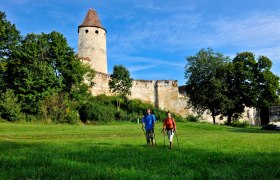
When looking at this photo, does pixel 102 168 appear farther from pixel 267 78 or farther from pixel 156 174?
pixel 267 78

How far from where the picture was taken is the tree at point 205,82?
47.4m

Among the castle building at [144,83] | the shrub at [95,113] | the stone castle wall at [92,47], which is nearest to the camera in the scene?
the shrub at [95,113]

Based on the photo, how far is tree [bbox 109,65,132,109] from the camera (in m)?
46.5

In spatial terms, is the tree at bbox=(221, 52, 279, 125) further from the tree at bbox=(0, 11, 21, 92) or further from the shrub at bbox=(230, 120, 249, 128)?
the tree at bbox=(0, 11, 21, 92)

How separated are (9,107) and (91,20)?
28532 mm

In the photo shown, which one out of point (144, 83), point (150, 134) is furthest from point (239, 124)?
point (150, 134)

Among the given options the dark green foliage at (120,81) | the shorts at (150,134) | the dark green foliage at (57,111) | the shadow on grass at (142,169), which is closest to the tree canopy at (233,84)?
the dark green foliage at (120,81)

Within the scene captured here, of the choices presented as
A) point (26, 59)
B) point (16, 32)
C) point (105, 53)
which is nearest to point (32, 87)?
point (26, 59)

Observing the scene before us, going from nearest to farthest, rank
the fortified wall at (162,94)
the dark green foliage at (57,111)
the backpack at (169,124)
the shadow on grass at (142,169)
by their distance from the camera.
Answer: the shadow on grass at (142,169), the backpack at (169,124), the dark green foliage at (57,111), the fortified wall at (162,94)

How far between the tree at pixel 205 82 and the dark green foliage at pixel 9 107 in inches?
1050

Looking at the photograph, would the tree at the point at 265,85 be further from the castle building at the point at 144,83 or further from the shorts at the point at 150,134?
the shorts at the point at 150,134

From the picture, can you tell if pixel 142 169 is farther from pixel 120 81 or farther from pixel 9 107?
pixel 120 81

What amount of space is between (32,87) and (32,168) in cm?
3031

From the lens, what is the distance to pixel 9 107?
32.2 metres
